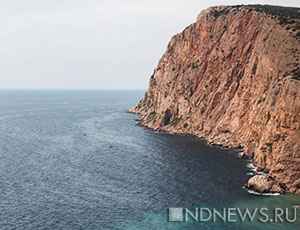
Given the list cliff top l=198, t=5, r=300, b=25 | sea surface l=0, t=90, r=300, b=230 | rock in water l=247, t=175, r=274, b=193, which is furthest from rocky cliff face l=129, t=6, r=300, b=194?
sea surface l=0, t=90, r=300, b=230

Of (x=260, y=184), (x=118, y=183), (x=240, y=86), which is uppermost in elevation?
(x=240, y=86)

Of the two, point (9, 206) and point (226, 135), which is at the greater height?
point (226, 135)

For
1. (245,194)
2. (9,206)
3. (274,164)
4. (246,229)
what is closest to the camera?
(246,229)

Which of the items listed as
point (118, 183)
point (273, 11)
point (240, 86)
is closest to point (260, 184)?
point (118, 183)

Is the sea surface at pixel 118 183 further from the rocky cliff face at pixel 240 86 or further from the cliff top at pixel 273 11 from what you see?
the cliff top at pixel 273 11

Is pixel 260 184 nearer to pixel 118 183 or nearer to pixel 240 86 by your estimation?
pixel 118 183

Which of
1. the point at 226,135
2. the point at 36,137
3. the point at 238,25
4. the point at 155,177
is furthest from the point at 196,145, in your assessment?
the point at 36,137

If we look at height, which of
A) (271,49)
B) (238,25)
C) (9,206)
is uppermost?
(238,25)

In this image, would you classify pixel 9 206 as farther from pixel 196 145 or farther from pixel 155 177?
pixel 196 145

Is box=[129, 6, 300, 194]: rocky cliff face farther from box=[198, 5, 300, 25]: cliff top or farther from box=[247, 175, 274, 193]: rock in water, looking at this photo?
box=[247, 175, 274, 193]: rock in water
